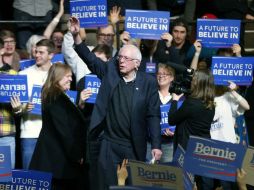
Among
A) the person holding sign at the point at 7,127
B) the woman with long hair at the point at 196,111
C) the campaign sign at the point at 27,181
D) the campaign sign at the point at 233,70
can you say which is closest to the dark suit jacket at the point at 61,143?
the person holding sign at the point at 7,127

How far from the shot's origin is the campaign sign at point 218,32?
11.3 m

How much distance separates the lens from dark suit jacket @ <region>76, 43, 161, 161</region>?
378 inches

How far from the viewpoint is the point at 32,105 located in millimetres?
10523

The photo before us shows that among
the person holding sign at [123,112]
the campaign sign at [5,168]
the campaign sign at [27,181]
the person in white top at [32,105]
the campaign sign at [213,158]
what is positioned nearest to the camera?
the campaign sign at [213,158]

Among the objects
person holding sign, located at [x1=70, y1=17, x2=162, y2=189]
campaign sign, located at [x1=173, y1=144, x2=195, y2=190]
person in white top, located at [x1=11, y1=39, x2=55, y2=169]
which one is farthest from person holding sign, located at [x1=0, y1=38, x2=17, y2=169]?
campaign sign, located at [x1=173, y1=144, x2=195, y2=190]

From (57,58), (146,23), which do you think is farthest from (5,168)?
(146,23)

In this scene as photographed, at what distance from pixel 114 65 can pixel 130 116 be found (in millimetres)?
562

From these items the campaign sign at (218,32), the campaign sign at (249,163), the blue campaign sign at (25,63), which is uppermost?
the campaign sign at (218,32)

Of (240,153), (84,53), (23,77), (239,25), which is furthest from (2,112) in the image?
(240,153)

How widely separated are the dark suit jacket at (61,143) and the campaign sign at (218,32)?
2.17 metres

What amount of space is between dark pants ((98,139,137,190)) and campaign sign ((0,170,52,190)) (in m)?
1.18

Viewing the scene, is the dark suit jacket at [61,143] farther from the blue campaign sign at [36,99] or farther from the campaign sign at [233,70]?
the campaign sign at [233,70]

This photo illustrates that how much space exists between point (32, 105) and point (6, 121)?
326 millimetres

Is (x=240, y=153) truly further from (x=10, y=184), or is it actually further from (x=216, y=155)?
(x=10, y=184)
